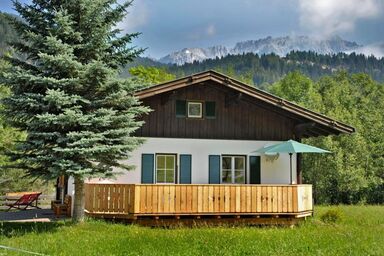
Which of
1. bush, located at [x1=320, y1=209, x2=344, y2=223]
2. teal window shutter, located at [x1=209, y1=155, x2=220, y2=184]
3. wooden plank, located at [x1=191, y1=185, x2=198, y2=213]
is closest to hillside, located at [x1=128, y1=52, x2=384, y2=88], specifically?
teal window shutter, located at [x1=209, y1=155, x2=220, y2=184]

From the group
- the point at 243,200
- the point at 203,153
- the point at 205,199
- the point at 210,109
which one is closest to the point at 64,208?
the point at 205,199

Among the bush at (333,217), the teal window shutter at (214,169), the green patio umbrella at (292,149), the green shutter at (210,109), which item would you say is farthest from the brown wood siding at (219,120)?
the bush at (333,217)

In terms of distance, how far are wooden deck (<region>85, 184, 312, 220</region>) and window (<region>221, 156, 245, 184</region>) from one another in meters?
3.12

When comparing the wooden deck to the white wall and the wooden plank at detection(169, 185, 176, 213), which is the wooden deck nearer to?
the wooden plank at detection(169, 185, 176, 213)

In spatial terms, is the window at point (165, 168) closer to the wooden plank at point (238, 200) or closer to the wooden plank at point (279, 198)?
the wooden plank at point (238, 200)

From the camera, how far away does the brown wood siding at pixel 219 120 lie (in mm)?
19031

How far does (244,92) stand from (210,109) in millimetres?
1700

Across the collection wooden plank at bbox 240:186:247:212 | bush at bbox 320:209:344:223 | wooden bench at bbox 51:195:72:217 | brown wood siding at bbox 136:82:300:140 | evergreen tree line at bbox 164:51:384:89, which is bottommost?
bush at bbox 320:209:344:223

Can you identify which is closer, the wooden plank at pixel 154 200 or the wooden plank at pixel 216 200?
the wooden plank at pixel 154 200

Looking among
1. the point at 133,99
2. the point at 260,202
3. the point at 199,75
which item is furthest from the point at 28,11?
the point at 260,202

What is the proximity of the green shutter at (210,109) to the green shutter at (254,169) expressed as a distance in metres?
2.34

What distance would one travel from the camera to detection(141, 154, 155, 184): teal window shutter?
733 inches

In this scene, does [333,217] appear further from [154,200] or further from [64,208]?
[64,208]

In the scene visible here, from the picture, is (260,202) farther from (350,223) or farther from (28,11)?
(28,11)
